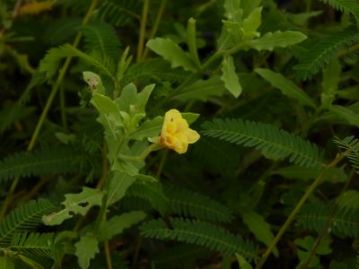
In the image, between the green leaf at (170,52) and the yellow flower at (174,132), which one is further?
the green leaf at (170,52)

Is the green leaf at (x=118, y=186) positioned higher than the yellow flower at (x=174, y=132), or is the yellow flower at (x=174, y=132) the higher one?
the yellow flower at (x=174, y=132)

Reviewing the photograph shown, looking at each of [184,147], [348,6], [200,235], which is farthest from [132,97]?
[348,6]

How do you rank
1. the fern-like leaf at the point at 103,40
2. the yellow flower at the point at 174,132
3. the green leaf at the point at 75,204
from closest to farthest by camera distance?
the yellow flower at the point at 174,132
the green leaf at the point at 75,204
the fern-like leaf at the point at 103,40

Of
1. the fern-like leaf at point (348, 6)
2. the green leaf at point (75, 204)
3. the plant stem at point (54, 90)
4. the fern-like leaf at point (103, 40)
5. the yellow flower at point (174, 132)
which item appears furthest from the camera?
the plant stem at point (54, 90)

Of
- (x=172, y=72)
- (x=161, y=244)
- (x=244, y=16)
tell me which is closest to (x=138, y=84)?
(x=172, y=72)

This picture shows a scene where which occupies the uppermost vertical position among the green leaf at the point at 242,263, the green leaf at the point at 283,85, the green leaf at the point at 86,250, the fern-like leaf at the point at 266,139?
the green leaf at the point at 283,85

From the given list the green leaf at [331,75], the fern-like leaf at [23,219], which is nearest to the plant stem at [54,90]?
the fern-like leaf at [23,219]

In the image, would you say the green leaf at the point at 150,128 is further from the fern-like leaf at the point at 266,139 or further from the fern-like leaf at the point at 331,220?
the fern-like leaf at the point at 331,220

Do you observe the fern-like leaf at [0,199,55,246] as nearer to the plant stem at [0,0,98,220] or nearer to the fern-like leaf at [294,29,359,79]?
the plant stem at [0,0,98,220]
